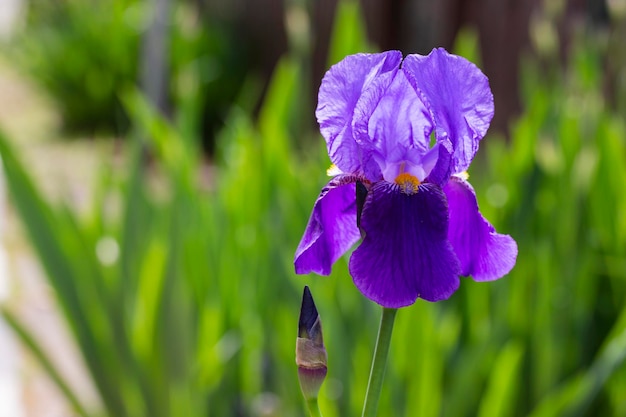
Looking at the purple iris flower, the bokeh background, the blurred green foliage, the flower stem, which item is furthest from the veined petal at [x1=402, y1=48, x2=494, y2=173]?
the blurred green foliage

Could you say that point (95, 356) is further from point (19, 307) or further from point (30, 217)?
point (19, 307)

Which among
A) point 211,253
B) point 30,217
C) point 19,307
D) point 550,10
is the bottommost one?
point 19,307

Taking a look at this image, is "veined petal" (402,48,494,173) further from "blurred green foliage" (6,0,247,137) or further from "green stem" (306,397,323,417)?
"blurred green foliage" (6,0,247,137)

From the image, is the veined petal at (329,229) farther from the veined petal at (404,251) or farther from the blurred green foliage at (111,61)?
the blurred green foliage at (111,61)

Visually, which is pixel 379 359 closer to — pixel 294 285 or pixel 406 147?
pixel 406 147

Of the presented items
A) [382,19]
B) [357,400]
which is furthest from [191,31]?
[357,400]

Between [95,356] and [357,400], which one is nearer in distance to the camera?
[357,400]
